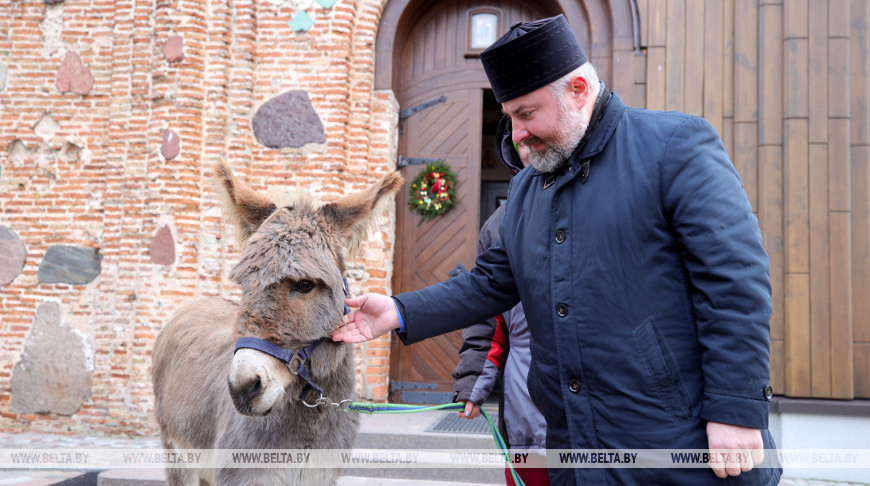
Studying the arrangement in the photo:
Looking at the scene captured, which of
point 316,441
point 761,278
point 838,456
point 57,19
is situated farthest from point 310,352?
point 57,19

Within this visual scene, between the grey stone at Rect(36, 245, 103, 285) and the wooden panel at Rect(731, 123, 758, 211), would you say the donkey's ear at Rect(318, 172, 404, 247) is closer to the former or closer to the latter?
the wooden panel at Rect(731, 123, 758, 211)

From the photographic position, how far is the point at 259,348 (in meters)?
2.15

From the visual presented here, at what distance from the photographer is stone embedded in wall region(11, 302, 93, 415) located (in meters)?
6.88

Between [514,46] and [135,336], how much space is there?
621 cm

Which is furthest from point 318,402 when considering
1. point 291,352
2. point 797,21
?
point 797,21

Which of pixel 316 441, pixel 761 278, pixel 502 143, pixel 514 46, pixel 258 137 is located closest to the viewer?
pixel 761 278

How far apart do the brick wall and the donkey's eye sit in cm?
430

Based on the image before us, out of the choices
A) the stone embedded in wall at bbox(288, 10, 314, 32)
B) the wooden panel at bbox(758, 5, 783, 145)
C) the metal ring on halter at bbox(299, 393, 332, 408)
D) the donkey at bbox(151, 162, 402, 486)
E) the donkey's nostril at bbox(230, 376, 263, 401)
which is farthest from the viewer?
the stone embedded in wall at bbox(288, 10, 314, 32)

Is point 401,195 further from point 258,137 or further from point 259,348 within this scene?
point 259,348

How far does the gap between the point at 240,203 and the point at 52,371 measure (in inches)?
231

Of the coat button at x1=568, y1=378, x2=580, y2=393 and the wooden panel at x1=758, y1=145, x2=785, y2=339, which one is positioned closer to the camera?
the coat button at x1=568, y1=378, x2=580, y2=393

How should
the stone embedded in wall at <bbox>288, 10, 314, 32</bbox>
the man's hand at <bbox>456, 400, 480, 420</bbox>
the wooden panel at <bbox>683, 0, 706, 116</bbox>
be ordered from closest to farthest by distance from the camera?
the man's hand at <bbox>456, 400, 480, 420</bbox> < the wooden panel at <bbox>683, 0, 706, 116</bbox> < the stone embedded in wall at <bbox>288, 10, 314, 32</bbox>

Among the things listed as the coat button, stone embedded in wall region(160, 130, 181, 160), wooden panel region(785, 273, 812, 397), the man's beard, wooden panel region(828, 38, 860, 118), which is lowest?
wooden panel region(785, 273, 812, 397)

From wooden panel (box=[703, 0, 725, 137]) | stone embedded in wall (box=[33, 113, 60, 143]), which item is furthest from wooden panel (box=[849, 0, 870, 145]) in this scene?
stone embedded in wall (box=[33, 113, 60, 143])
